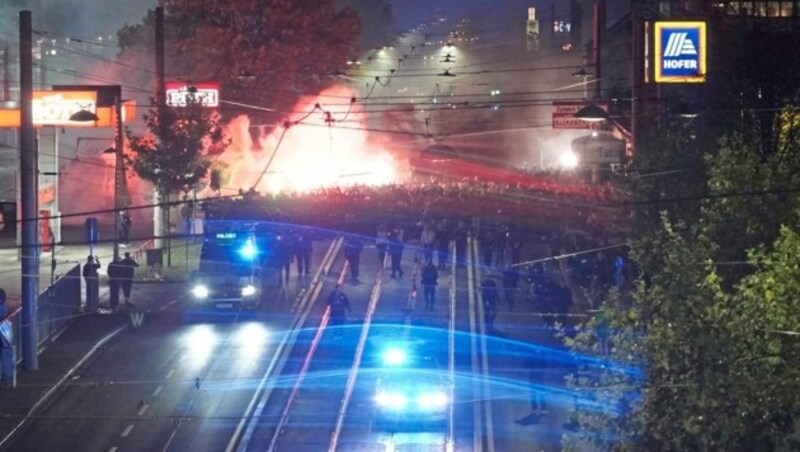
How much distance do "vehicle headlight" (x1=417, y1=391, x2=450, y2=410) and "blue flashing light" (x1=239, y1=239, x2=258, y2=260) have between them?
1038 centimetres

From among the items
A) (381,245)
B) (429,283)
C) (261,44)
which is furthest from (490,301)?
(261,44)

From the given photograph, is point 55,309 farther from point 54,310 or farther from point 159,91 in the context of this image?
point 159,91

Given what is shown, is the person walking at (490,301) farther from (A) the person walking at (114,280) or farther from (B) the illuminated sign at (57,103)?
(B) the illuminated sign at (57,103)

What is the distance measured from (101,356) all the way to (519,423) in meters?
9.53

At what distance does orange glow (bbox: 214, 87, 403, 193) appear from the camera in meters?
57.0

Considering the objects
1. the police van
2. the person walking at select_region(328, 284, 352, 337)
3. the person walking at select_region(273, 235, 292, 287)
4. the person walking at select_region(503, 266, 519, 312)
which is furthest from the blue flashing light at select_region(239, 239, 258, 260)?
the person walking at select_region(503, 266, 519, 312)

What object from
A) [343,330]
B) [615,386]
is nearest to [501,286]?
[343,330]

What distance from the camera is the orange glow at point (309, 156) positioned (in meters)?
57.0

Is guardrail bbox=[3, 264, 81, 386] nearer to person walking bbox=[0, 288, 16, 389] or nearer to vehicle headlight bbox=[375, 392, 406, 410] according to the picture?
person walking bbox=[0, 288, 16, 389]

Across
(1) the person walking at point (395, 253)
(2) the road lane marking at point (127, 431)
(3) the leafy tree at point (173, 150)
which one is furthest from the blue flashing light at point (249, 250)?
(2) the road lane marking at point (127, 431)

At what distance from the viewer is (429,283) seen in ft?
94.4

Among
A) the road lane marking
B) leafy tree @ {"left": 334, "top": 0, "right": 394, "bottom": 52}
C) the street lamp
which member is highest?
leafy tree @ {"left": 334, "top": 0, "right": 394, "bottom": 52}

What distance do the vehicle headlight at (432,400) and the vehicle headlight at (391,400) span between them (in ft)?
1.02

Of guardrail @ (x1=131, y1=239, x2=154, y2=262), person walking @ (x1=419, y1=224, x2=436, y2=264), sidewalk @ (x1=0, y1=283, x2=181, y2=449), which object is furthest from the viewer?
guardrail @ (x1=131, y1=239, x2=154, y2=262)
